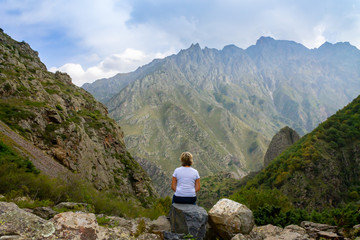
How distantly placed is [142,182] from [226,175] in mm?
119206

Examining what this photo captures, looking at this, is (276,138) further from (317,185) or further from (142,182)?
(142,182)

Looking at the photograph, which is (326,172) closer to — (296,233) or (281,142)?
(281,142)

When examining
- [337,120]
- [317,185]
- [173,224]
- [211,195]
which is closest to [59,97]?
[173,224]

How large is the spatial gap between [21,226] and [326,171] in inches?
2563

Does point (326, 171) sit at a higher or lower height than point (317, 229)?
higher

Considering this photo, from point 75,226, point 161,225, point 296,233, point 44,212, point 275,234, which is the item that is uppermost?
point 75,226

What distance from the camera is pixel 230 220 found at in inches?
332

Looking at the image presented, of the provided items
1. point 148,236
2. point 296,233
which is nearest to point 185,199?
point 148,236

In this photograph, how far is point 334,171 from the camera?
53.2 meters

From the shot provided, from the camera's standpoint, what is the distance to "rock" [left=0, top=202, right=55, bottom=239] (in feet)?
15.3

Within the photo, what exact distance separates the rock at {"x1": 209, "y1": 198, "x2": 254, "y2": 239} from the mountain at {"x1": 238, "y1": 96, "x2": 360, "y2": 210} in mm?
47568

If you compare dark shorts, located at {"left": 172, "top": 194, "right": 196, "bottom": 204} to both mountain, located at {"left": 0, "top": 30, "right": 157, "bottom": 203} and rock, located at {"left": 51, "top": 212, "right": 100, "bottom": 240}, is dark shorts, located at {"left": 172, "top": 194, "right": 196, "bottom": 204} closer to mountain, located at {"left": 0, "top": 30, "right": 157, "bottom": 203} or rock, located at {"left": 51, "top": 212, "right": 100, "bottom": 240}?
rock, located at {"left": 51, "top": 212, "right": 100, "bottom": 240}

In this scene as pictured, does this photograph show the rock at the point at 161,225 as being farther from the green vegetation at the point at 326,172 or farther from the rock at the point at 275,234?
the green vegetation at the point at 326,172

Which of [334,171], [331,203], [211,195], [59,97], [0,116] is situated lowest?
[211,195]
